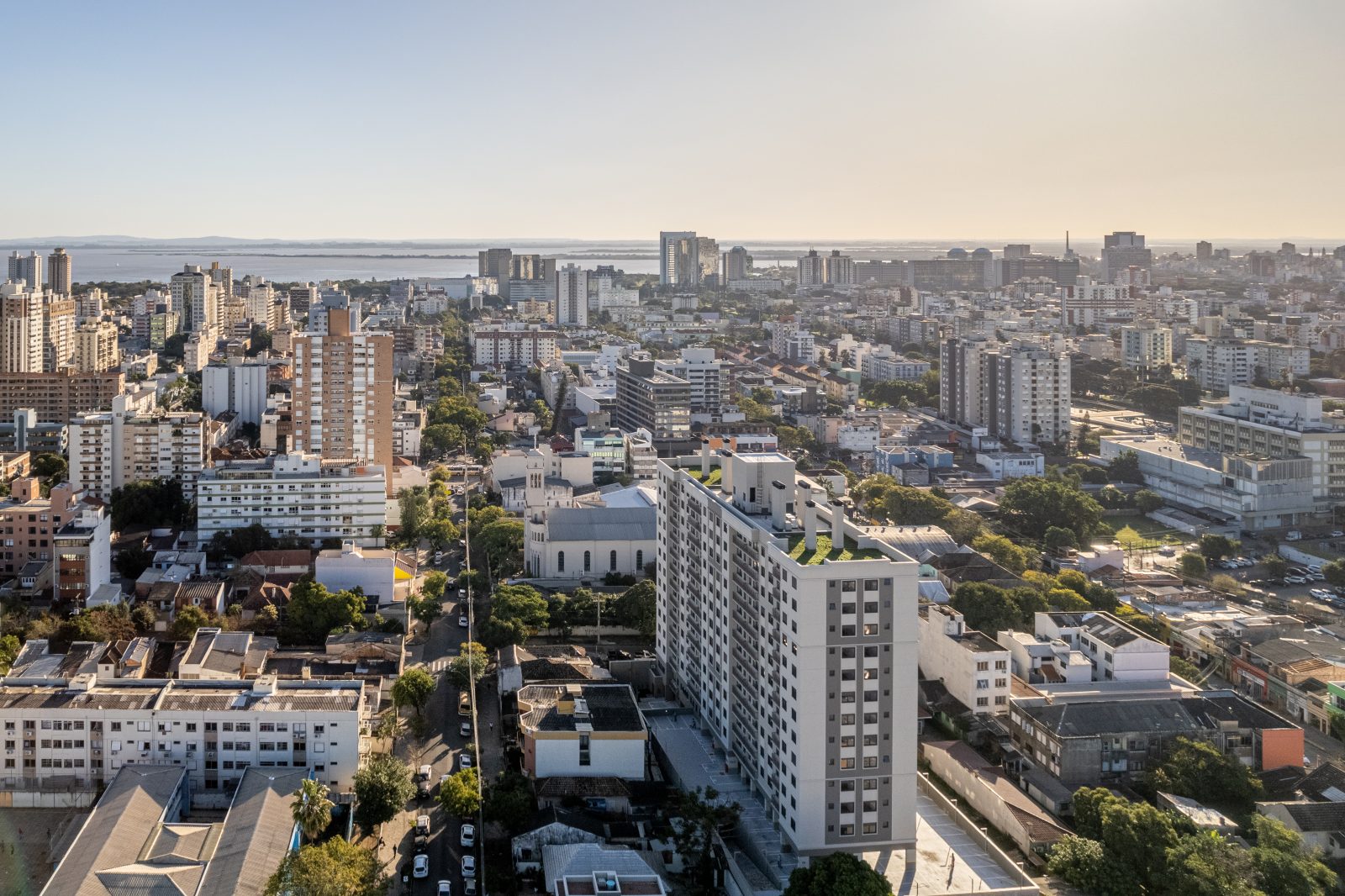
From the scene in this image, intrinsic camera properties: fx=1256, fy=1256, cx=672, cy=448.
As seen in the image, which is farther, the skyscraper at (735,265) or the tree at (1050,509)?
the skyscraper at (735,265)

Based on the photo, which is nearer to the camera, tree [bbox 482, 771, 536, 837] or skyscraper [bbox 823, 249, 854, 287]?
tree [bbox 482, 771, 536, 837]

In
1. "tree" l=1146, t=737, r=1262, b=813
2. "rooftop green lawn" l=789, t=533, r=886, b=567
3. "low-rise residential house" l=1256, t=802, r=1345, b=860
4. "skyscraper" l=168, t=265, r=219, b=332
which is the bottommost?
"low-rise residential house" l=1256, t=802, r=1345, b=860

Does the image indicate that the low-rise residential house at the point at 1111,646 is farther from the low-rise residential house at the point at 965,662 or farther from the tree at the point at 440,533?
the tree at the point at 440,533

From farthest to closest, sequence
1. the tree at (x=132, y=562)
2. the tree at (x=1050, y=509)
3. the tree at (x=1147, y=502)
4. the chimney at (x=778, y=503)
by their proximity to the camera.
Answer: the tree at (x=1147, y=502) < the tree at (x=1050, y=509) < the tree at (x=132, y=562) < the chimney at (x=778, y=503)

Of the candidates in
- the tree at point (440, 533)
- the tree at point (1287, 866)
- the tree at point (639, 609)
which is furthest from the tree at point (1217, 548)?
the tree at point (440, 533)

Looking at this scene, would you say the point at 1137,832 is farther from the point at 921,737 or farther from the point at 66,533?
the point at 66,533

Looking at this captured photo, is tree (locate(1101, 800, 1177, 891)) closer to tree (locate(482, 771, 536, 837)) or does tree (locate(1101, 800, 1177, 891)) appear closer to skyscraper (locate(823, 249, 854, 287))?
tree (locate(482, 771, 536, 837))

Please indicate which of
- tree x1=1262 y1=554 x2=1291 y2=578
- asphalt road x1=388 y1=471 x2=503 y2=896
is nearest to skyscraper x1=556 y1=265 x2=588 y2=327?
tree x1=1262 y1=554 x2=1291 y2=578
